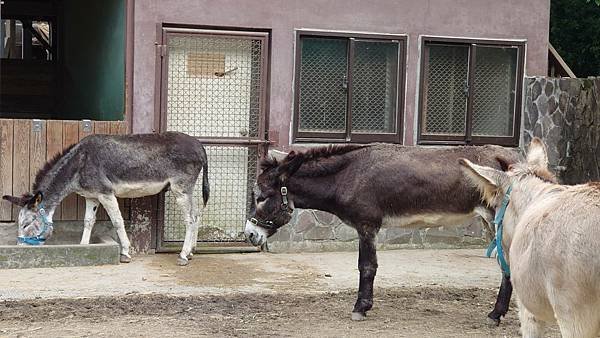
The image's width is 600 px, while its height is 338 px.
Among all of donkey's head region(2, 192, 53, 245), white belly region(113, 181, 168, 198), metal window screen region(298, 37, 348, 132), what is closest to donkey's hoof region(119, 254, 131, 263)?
white belly region(113, 181, 168, 198)

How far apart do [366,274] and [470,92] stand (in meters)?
4.18

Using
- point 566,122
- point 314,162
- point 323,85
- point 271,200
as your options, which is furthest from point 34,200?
point 566,122

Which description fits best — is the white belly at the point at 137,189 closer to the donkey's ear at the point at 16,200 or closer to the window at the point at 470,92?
the donkey's ear at the point at 16,200

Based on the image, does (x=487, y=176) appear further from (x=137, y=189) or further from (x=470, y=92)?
(x=470, y=92)

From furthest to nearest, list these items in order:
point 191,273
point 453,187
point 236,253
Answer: point 236,253 < point 191,273 < point 453,187

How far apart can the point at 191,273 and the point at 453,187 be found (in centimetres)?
288

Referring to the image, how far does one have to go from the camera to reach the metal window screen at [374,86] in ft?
33.2

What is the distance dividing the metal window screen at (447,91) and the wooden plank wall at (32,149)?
3.62m

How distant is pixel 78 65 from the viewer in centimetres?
1315

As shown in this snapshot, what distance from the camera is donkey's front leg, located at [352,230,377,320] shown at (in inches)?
269

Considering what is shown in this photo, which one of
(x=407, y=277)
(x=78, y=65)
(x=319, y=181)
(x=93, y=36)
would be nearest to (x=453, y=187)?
(x=319, y=181)

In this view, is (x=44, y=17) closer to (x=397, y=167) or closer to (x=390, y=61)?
(x=390, y=61)

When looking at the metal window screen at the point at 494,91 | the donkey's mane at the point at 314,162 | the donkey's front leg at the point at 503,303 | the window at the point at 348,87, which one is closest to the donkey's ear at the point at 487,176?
the donkey's front leg at the point at 503,303

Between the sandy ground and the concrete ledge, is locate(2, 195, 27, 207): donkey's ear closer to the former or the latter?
the concrete ledge
